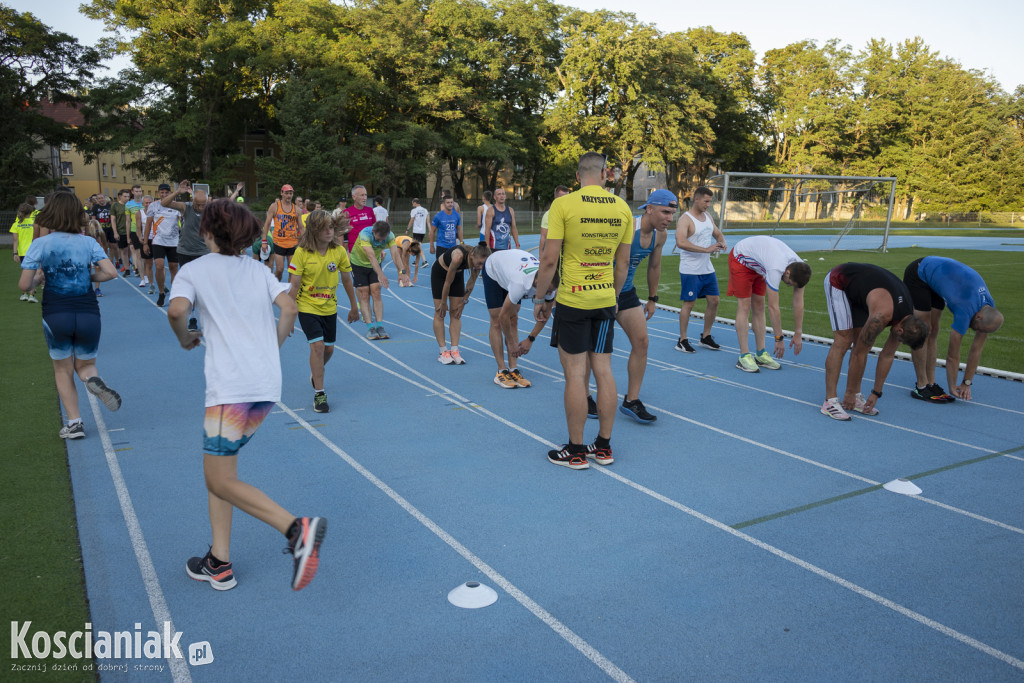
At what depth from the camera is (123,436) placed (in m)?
5.76

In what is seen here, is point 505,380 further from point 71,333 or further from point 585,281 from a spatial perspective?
point 71,333

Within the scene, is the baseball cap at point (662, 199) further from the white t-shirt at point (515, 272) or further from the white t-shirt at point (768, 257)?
the white t-shirt at point (768, 257)

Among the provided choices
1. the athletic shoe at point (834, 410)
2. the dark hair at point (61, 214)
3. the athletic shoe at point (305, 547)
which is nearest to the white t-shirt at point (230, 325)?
the athletic shoe at point (305, 547)

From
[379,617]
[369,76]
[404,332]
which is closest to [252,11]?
[369,76]

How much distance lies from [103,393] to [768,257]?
22.0 feet

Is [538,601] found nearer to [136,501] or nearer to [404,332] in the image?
[136,501]

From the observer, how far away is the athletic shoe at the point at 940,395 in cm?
713

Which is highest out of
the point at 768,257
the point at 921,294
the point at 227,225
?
the point at 227,225

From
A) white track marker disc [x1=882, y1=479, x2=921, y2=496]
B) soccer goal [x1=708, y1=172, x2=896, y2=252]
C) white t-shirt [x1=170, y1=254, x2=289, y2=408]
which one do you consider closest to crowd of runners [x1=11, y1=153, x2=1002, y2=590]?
white t-shirt [x1=170, y1=254, x2=289, y2=408]

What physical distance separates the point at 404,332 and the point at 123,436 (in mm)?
5269

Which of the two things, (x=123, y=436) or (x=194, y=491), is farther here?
(x=123, y=436)

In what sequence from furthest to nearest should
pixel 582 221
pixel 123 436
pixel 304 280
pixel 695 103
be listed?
pixel 695 103, pixel 304 280, pixel 123 436, pixel 582 221

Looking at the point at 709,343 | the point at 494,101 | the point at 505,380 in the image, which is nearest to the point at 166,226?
the point at 505,380

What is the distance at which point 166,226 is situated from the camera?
1142 cm
